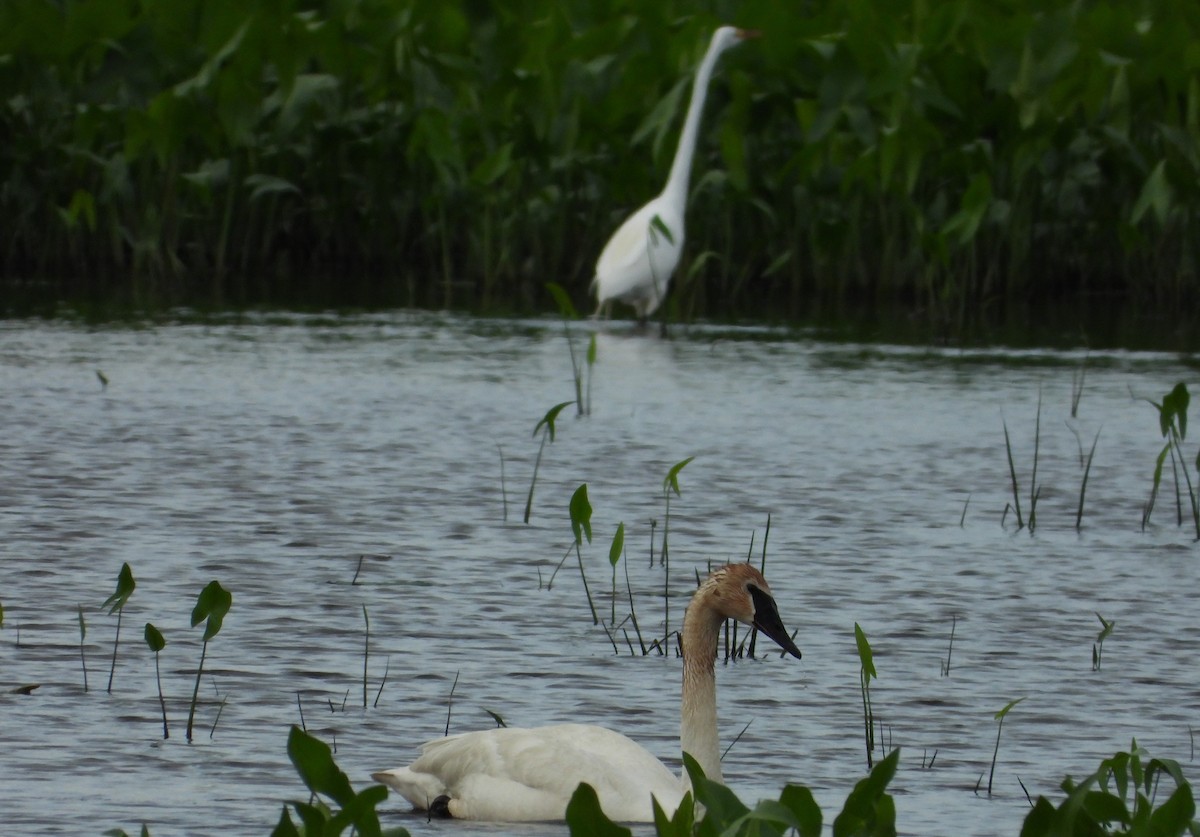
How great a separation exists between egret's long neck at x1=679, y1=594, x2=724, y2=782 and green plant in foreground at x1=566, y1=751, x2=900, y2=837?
0.70 meters

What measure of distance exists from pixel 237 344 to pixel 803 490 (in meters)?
4.55

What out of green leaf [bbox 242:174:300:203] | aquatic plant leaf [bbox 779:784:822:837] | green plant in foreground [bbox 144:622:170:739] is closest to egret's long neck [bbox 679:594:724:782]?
aquatic plant leaf [bbox 779:784:822:837]

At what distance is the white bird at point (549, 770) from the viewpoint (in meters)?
4.53

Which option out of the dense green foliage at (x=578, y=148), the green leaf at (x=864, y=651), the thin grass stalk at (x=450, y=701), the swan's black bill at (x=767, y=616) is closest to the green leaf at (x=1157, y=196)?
the dense green foliage at (x=578, y=148)

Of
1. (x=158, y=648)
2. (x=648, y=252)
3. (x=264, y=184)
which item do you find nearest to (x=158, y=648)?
(x=158, y=648)

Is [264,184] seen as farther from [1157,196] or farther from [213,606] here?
[213,606]

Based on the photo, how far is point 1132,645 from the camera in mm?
6332

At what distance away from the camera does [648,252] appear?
529 inches

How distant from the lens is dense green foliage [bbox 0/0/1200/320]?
1544 cm

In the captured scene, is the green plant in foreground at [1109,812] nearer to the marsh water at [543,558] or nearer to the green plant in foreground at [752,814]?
the green plant in foreground at [752,814]

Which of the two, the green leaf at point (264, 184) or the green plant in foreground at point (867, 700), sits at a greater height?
the green leaf at point (264, 184)

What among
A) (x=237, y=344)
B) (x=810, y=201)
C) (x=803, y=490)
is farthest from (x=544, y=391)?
(x=810, y=201)

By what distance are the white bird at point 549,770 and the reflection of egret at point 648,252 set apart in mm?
8556

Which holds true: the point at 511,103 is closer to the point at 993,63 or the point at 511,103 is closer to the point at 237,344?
the point at 993,63
